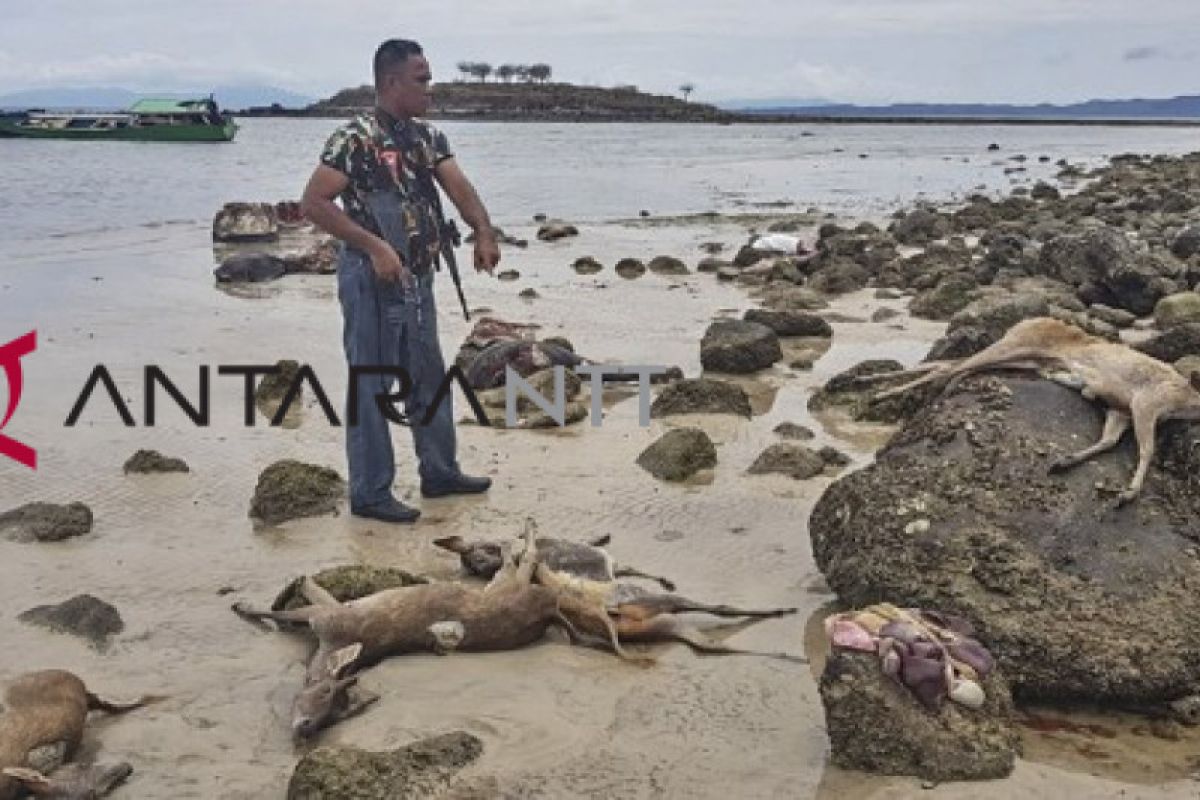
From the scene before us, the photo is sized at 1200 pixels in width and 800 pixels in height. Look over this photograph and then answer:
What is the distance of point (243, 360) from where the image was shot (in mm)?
A: 12867

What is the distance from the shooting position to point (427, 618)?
570cm

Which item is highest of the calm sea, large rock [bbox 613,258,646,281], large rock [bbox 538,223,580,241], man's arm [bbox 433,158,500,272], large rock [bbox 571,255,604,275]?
man's arm [bbox 433,158,500,272]

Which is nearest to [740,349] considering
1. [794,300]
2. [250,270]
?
[794,300]

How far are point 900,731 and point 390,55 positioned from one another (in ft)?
15.5

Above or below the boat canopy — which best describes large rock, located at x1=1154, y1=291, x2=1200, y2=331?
below

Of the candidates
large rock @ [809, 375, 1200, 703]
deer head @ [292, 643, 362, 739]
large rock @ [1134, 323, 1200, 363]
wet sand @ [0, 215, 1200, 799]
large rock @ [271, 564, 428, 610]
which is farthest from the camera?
large rock @ [1134, 323, 1200, 363]

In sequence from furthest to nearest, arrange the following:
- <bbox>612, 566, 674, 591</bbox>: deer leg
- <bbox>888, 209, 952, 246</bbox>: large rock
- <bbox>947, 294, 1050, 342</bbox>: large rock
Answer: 1. <bbox>888, 209, 952, 246</bbox>: large rock
2. <bbox>947, 294, 1050, 342</bbox>: large rock
3. <bbox>612, 566, 674, 591</bbox>: deer leg

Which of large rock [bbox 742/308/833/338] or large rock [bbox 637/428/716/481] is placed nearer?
large rock [bbox 637/428/716/481]

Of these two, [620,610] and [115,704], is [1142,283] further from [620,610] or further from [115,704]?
[115,704]

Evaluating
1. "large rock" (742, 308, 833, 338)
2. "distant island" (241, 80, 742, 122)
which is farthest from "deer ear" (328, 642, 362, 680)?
"distant island" (241, 80, 742, 122)

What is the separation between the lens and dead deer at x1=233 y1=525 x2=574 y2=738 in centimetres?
556

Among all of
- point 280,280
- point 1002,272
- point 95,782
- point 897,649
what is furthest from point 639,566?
point 280,280

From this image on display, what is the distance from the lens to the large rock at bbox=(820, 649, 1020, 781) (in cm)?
456

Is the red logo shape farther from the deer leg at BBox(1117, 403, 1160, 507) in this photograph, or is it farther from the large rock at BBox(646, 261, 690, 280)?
the large rock at BBox(646, 261, 690, 280)
